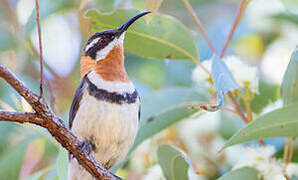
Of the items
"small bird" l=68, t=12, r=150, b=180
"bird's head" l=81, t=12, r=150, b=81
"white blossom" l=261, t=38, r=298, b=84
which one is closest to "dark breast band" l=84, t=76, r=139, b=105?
"small bird" l=68, t=12, r=150, b=180

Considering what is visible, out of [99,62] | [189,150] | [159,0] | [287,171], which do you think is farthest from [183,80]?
[159,0]

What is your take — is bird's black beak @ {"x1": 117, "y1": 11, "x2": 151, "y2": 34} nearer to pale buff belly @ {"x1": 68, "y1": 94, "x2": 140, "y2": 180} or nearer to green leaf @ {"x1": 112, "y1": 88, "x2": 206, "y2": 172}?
pale buff belly @ {"x1": 68, "y1": 94, "x2": 140, "y2": 180}

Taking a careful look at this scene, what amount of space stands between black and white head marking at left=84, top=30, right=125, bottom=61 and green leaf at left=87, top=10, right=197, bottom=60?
12 cm

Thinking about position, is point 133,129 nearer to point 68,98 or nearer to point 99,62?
point 99,62

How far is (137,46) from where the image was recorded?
272cm

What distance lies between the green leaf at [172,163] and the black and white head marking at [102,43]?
708 millimetres

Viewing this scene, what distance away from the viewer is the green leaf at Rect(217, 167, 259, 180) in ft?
7.99

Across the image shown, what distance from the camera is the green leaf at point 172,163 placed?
251cm

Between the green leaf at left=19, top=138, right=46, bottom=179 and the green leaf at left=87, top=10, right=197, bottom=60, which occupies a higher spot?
the green leaf at left=87, top=10, right=197, bottom=60

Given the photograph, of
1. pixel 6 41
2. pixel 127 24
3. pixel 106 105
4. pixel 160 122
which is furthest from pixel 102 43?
pixel 6 41

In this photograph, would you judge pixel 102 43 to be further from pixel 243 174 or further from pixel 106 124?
pixel 243 174

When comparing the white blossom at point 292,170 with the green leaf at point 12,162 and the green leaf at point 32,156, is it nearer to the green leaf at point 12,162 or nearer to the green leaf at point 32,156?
the green leaf at point 32,156

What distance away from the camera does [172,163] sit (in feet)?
8.36

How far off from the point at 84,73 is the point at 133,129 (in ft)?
1.75
